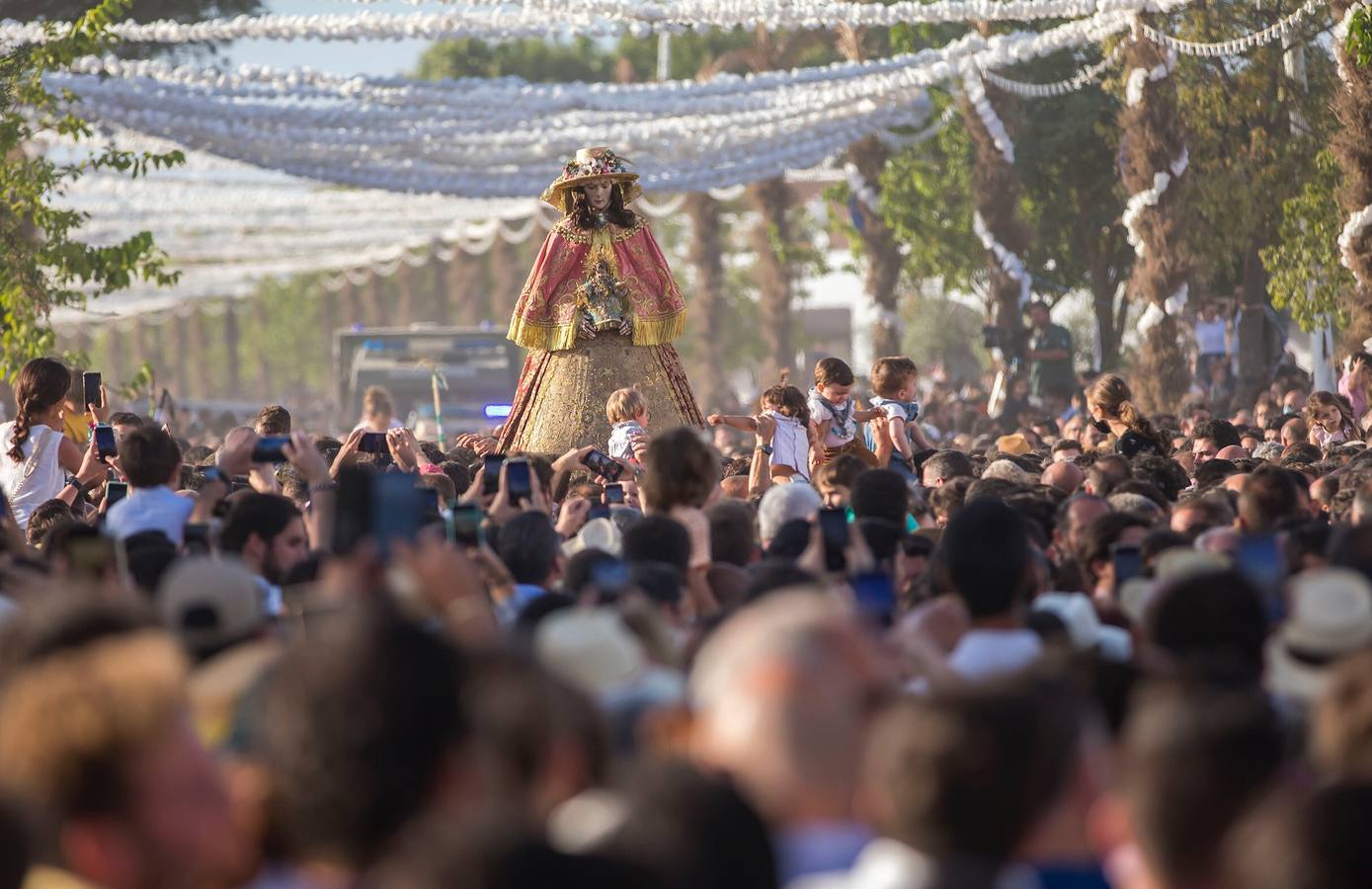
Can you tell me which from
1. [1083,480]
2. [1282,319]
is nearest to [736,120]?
[1282,319]

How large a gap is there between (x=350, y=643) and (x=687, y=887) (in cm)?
70

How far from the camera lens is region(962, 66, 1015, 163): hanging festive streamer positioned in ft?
80.8

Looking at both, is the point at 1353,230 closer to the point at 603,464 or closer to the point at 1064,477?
the point at 1064,477

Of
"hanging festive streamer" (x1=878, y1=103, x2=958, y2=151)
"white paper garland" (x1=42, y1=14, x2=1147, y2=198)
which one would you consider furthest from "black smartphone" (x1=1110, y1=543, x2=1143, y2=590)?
"hanging festive streamer" (x1=878, y1=103, x2=958, y2=151)

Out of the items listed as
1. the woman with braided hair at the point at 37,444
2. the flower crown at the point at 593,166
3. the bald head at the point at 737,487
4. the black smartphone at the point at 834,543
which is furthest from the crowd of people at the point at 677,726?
the flower crown at the point at 593,166

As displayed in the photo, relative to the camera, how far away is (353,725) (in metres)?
3.47

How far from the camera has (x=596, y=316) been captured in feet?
46.7

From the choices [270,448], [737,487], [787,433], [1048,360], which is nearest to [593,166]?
[787,433]

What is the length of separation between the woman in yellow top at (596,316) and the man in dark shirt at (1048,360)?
12587mm

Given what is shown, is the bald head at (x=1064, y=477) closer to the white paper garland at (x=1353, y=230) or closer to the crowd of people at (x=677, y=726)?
the crowd of people at (x=677, y=726)

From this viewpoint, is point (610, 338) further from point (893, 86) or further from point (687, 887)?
point (687, 887)

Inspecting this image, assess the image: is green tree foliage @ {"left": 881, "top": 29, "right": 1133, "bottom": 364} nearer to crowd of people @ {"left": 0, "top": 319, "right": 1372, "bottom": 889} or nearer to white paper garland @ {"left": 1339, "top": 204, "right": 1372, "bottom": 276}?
white paper garland @ {"left": 1339, "top": 204, "right": 1372, "bottom": 276}

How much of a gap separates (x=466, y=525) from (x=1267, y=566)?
242 centimetres

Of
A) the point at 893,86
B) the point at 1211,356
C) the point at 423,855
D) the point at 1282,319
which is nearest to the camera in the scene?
the point at 423,855
